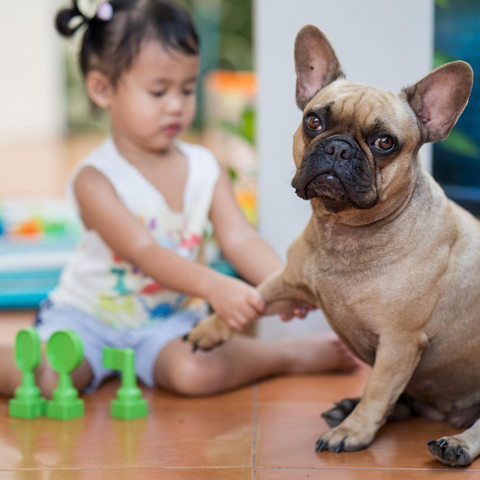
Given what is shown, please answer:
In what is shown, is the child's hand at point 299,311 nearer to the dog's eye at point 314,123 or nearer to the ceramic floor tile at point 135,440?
the ceramic floor tile at point 135,440

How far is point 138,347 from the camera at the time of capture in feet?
6.85

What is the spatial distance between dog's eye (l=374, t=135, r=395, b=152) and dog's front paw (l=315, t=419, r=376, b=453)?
54cm

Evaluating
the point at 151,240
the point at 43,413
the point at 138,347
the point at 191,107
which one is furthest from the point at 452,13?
the point at 43,413

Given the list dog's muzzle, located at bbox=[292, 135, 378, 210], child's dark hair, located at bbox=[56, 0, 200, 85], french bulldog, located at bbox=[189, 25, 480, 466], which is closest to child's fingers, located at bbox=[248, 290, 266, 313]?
french bulldog, located at bbox=[189, 25, 480, 466]

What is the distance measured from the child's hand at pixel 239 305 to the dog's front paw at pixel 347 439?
0.34 m

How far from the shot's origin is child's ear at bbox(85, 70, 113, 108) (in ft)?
7.12

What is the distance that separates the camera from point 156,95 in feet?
6.87

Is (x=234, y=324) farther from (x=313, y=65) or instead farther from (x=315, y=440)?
(x=313, y=65)

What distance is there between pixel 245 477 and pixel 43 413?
0.59m

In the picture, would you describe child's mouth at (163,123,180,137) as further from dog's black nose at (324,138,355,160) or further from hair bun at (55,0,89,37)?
dog's black nose at (324,138,355,160)


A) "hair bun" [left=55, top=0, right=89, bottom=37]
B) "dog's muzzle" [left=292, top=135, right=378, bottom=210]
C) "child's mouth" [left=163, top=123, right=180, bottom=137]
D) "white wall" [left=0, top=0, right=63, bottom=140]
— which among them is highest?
"hair bun" [left=55, top=0, right=89, bottom=37]

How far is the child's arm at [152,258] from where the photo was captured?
1755 millimetres

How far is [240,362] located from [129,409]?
372 mm

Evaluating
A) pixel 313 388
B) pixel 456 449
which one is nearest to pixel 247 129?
pixel 313 388
